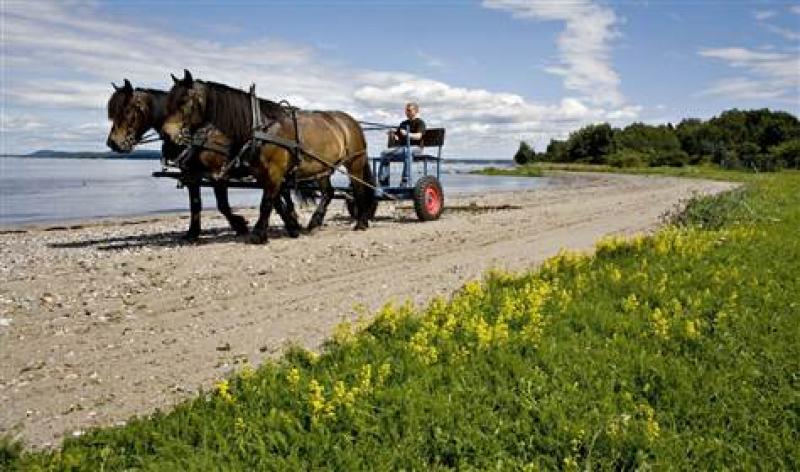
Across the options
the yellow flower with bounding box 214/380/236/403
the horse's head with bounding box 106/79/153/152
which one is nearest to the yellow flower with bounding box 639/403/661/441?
the yellow flower with bounding box 214/380/236/403

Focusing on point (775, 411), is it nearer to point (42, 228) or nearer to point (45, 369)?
point (45, 369)

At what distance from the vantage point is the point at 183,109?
12.9m

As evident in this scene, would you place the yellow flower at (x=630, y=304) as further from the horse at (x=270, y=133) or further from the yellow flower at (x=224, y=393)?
the horse at (x=270, y=133)

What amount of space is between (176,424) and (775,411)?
452cm

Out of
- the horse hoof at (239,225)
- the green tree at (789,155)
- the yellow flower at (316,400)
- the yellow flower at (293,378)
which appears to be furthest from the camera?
the green tree at (789,155)

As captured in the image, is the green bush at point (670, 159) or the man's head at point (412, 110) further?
the green bush at point (670, 159)

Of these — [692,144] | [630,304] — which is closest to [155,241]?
[630,304]

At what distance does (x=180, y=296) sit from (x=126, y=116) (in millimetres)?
4984

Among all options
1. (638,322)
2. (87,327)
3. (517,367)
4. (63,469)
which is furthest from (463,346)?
(87,327)

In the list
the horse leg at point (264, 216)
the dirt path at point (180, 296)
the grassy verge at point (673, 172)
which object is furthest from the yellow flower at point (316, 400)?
the grassy verge at point (673, 172)

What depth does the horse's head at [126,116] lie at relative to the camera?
12570 mm

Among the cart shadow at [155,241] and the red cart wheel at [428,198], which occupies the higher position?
the red cart wheel at [428,198]

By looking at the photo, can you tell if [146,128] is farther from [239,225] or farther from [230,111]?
[239,225]

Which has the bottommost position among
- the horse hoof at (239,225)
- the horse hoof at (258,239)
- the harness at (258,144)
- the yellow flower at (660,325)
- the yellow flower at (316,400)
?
the yellow flower at (316,400)
